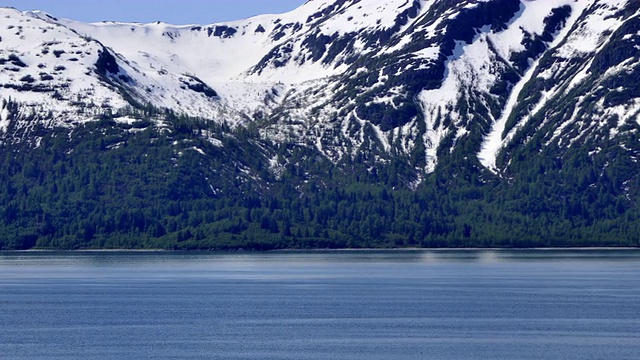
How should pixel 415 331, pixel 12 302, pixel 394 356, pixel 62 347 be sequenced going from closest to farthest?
pixel 394 356 < pixel 62 347 < pixel 415 331 < pixel 12 302

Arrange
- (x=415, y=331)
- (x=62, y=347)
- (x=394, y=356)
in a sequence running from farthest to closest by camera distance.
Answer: (x=415, y=331) < (x=62, y=347) < (x=394, y=356)

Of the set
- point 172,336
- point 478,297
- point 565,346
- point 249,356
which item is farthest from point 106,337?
point 478,297

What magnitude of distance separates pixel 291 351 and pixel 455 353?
15.7 meters

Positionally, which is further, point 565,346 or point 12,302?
point 12,302

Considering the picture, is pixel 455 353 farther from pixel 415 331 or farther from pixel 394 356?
pixel 415 331

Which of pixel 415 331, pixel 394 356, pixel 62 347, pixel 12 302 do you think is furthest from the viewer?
pixel 12 302

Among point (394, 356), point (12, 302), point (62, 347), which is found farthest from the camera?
point (12, 302)

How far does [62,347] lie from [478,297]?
73417mm

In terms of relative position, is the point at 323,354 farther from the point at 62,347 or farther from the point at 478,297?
the point at 478,297

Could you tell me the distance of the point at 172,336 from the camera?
150 meters

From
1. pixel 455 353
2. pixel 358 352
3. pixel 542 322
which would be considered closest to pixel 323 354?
pixel 358 352

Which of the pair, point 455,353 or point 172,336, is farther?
point 172,336

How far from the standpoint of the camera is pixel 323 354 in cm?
13525

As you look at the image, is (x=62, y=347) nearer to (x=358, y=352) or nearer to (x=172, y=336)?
(x=172, y=336)
